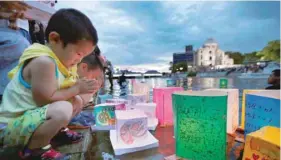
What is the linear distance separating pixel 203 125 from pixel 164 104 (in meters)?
0.63

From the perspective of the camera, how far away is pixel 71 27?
1016mm

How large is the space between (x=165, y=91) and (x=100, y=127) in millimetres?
572

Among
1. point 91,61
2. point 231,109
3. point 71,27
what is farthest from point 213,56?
point 71,27

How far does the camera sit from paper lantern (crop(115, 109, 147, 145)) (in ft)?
3.53

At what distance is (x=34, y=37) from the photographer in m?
2.18

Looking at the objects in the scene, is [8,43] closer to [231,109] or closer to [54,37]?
[54,37]

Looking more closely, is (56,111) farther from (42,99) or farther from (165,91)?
(165,91)

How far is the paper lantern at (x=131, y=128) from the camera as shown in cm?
108

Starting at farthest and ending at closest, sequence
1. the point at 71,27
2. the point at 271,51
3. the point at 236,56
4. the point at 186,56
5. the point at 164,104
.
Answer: the point at 186,56
the point at 236,56
the point at 271,51
the point at 164,104
the point at 71,27

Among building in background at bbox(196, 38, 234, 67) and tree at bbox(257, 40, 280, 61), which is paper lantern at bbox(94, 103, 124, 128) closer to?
tree at bbox(257, 40, 280, 61)

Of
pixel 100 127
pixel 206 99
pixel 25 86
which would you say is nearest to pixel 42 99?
pixel 25 86

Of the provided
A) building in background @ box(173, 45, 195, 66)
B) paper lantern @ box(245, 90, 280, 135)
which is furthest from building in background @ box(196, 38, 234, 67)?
paper lantern @ box(245, 90, 280, 135)

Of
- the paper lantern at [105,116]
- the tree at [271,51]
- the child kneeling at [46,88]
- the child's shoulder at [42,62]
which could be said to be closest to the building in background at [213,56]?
the tree at [271,51]

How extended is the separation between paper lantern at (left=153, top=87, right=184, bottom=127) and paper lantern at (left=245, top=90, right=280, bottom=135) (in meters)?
0.59
